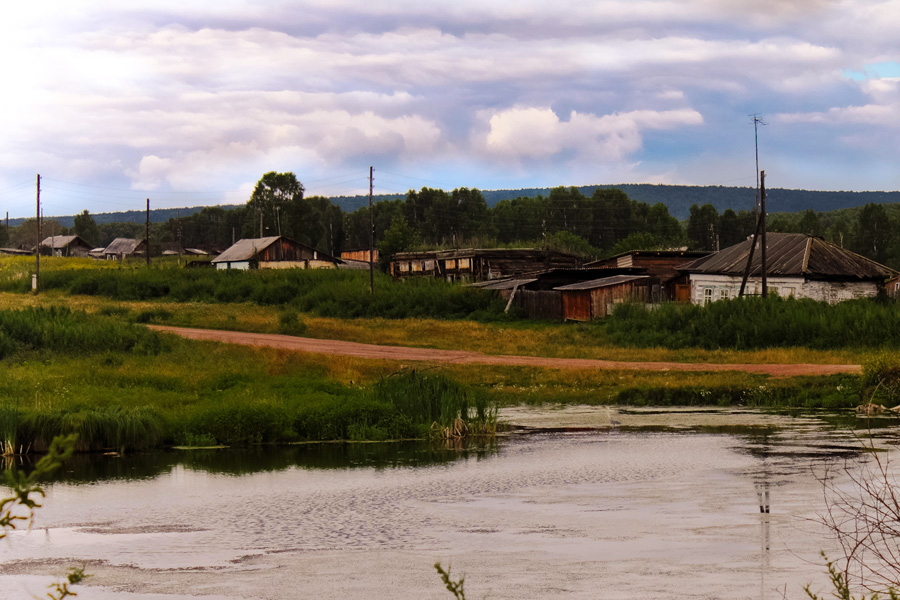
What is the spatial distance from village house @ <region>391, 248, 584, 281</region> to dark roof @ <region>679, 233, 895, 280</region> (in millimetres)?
16718

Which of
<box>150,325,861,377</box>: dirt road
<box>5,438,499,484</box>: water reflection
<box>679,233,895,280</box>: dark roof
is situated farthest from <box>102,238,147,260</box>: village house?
<box>5,438,499,484</box>: water reflection

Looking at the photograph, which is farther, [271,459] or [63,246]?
[63,246]

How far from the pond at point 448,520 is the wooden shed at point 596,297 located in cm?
2982

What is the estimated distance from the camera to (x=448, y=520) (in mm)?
15016

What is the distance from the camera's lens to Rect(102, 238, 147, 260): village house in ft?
483

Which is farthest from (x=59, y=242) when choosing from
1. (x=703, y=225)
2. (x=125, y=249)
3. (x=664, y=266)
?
(x=664, y=266)

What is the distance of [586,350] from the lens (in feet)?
139

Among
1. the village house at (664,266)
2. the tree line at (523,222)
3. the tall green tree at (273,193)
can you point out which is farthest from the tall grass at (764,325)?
the tall green tree at (273,193)

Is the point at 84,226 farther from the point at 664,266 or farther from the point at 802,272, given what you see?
the point at 802,272

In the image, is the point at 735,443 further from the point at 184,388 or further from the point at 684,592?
the point at 184,388

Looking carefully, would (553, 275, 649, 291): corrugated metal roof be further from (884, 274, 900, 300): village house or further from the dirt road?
(884, 274, 900, 300): village house

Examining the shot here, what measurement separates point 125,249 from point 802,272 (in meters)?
120

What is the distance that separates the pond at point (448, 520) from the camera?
Result: 11625 millimetres

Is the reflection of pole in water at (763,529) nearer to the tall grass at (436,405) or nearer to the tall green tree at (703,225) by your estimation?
the tall grass at (436,405)
